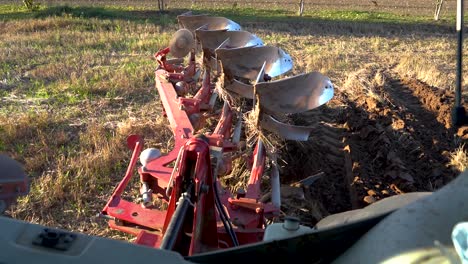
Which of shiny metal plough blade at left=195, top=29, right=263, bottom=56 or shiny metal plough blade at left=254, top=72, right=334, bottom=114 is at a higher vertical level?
shiny metal plough blade at left=195, top=29, right=263, bottom=56

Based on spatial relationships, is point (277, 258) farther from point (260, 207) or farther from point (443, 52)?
point (443, 52)

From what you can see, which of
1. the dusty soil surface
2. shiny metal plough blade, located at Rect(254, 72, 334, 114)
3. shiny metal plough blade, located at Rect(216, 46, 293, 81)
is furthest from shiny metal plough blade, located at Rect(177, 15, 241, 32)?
shiny metal plough blade, located at Rect(254, 72, 334, 114)

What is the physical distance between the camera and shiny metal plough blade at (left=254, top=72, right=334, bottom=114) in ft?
14.0

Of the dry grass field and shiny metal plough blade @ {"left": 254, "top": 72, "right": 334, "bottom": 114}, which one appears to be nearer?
shiny metal plough blade @ {"left": 254, "top": 72, "right": 334, "bottom": 114}

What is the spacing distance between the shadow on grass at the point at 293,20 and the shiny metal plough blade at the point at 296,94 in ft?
30.9

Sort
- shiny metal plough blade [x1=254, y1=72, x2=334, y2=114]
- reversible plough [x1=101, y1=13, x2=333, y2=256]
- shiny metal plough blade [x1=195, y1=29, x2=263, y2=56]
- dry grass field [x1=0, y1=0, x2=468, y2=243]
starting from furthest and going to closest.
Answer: shiny metal plough blade [x1=195, y1=29, x2=263, y2=56] < dry grass field [x1=0, y1=0, x2=468, y2=243] < shiny metal plough blade [x1=254, y1=72, x2=334, y2=114] < reversible plough [x1=101, y1=13, x2=333, y2=256]

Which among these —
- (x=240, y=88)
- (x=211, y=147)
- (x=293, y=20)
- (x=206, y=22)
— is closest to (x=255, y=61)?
(x=240, y=88)

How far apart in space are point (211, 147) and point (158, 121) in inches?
112

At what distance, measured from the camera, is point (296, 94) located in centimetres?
441

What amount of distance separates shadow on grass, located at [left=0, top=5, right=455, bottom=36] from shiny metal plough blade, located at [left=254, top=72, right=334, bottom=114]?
942 cm

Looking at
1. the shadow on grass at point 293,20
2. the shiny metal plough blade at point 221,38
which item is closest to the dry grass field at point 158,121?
the shiny metal plough blade at point 221,38

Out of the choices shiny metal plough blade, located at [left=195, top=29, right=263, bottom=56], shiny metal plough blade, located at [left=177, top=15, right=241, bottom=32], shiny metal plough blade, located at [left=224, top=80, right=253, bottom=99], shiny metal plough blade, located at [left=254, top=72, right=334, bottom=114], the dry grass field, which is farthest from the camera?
shiny metal plough blade, located at [left=177, top=15, right=241, bottom=32]

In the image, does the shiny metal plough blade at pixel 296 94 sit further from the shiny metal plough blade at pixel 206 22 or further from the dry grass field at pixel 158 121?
the shiny metal plough blade at pixel 206 22

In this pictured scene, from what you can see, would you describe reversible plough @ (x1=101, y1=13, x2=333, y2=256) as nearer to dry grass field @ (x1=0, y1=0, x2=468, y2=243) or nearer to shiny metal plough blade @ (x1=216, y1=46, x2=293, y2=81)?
shiny metal plough blade @ (x1=216, y1=46, x2=293, y2=81)
